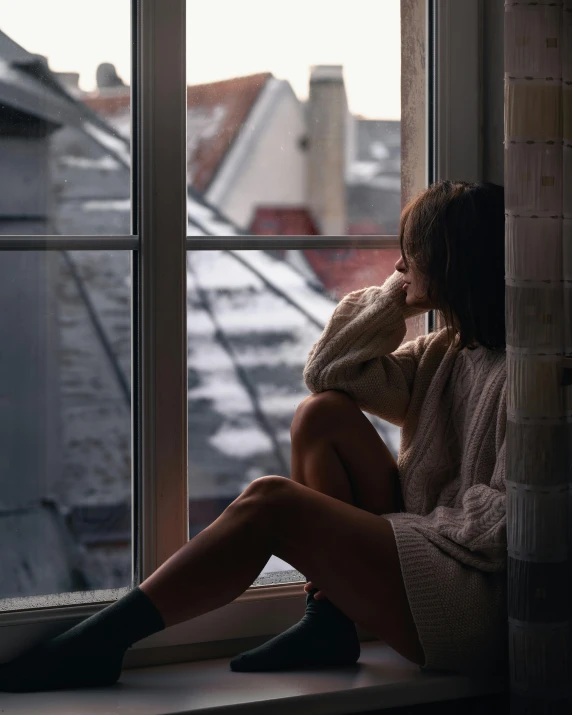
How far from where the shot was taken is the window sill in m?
1.37

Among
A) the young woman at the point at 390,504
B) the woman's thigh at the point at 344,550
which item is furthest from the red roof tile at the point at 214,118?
the woman's thigh at the point at 344,550

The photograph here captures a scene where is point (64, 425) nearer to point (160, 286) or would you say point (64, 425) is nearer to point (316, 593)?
point (160, 286)

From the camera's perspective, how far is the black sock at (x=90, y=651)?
1390mm

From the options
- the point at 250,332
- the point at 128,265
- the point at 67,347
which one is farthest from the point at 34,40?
the point at 250,332

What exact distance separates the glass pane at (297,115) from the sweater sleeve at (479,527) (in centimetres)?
53

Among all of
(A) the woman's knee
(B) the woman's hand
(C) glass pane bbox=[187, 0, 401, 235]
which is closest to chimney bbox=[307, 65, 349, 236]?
(C) glass pane bbox=[187, 0, 401, 235]

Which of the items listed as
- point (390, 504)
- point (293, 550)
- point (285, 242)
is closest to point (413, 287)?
point (285, 242)

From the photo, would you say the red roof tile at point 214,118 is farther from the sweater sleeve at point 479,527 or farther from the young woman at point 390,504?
the sweater sleeve at point 479,527

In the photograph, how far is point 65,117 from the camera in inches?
59.6

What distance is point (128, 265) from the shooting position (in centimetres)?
157

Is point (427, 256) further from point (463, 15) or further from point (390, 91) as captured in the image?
point (463, 15)

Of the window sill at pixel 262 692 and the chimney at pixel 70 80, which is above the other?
the chimney at pixel 70 80

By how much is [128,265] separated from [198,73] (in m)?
0.36

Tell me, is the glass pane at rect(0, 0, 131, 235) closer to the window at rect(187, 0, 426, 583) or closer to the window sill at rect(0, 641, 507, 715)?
the window at rect(187, 0, 426, 583)
